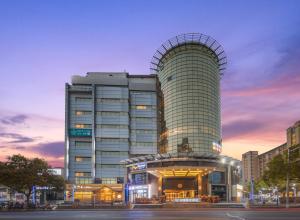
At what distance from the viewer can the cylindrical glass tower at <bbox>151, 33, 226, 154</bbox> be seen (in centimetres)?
16412

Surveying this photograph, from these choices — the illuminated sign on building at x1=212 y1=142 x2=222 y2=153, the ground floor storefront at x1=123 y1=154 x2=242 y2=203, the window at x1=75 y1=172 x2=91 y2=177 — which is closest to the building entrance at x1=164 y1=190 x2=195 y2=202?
the ground floor storefront at x1=123 y1=154 x2=242 y2=203

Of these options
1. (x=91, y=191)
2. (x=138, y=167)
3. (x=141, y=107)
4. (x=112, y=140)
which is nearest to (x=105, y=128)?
(x=112, y=140)

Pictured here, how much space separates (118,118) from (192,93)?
31711mm

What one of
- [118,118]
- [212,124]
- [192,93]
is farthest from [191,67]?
[118,118]

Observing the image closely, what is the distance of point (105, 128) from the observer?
16225 centimetres

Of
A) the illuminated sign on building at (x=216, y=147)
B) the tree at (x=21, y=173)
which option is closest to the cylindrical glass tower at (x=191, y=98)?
the illuminated sign on building at (x=216, y=147)

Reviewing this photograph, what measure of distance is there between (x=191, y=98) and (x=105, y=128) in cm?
3675

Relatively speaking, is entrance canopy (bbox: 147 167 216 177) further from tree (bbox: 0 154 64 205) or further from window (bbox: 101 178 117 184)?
window (bbox: 101 178 117 184)

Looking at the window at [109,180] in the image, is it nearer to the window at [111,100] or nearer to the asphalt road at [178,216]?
the window at [111,100]

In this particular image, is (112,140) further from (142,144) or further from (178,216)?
(178,216)

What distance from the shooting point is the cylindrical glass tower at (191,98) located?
164 metres

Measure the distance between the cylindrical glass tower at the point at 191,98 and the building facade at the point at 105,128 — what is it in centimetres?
722

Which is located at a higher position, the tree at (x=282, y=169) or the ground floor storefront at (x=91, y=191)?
the tree at (x=282, y=169)

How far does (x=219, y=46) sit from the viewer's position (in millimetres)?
177250
